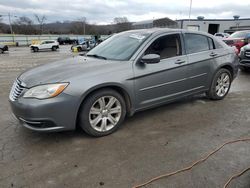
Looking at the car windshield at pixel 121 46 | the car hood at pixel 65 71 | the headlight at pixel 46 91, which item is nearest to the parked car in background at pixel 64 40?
the car windshield at pixel 121 46

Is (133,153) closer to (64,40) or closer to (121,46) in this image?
(121,46)

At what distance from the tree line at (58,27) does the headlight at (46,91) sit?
58392 mm

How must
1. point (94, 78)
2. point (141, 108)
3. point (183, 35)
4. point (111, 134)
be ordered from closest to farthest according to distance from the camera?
1. point (94, 78)
2. point (111, 134)
3. point (141, 108)
4. point (183, 35)

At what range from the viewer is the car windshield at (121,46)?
3.59 meters

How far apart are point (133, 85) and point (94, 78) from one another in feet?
2.20

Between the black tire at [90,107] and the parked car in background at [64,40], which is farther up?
the parked car in background at [64,40]

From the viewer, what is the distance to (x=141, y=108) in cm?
361

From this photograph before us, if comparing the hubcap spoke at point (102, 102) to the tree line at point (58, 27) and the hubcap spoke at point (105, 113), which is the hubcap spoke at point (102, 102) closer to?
the hubcap spoke at point (105, 113)

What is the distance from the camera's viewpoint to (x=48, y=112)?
2.78 m

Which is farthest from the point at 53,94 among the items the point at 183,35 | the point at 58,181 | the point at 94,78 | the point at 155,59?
the point at 183,35

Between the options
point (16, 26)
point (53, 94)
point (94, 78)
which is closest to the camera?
point (53, 94)

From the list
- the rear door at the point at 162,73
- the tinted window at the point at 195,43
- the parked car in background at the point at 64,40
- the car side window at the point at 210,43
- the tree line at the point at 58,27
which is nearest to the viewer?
the rear door at the point at 162,73

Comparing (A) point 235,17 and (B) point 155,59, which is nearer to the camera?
(B) point 155,59

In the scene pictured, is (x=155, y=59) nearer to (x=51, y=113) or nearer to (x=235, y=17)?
(x=51, y=113)
